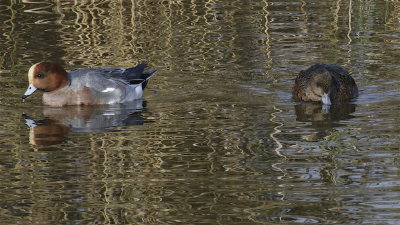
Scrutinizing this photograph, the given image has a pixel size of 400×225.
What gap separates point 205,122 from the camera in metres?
10.1

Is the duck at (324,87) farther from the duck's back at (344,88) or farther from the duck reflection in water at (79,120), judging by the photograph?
the duck reflection in water at (79,120)

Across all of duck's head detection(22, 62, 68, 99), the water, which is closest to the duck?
the water

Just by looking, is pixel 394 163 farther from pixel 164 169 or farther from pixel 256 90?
pixel 256 90

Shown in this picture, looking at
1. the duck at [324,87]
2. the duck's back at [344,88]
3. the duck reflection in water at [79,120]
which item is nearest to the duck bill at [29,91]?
the duck reflection in water at [79,120]

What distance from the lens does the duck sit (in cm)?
1130

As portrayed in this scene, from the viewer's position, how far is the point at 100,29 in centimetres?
1490

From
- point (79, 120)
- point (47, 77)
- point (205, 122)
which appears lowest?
point (79, 120)

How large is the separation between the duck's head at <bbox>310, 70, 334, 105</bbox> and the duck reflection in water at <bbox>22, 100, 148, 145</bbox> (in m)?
1.85

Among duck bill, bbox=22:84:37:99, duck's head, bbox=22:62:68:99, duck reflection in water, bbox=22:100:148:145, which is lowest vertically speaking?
duck reflection in water, bbox=22:100:148:145

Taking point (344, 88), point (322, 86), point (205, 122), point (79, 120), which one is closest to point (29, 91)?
point (79, 120)

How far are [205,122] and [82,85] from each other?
2093 millimetres

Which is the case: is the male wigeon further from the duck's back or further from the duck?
the duck's back

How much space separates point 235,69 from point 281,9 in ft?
12.2

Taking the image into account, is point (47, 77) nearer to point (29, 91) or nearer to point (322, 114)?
point (29, 91)
